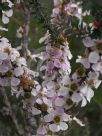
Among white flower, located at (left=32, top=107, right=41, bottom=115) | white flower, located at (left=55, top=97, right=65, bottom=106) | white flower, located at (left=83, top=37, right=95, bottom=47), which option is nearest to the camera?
white flower, located at (left=83, top=37, right=95, bottom=47)

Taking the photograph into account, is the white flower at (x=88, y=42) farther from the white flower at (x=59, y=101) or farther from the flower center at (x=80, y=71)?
the white flower at (x=59, y=101)

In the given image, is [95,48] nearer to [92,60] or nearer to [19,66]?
[92,60]

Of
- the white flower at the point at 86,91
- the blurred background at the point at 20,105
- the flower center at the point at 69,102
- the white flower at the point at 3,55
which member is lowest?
the white flower at the point at 86,91

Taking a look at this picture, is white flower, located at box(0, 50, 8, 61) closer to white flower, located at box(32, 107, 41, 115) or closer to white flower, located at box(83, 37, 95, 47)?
white flower, located at box(32, 107, 41, 115)

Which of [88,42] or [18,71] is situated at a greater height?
[18,71]

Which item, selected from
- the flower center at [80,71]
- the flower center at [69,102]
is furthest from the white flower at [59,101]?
the flower center at [80,71]

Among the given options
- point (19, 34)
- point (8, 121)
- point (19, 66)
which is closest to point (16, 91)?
point (19, 66)

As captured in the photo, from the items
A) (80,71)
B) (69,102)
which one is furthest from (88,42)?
(69,102)

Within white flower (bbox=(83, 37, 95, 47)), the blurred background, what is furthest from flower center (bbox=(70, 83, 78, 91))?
the blurred background

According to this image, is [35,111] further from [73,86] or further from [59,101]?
[73,86]

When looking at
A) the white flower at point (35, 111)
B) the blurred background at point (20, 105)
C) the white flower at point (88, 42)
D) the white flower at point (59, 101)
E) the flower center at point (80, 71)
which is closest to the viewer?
the white flower at point (88, 42)

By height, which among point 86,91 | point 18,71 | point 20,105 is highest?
point 20,105
